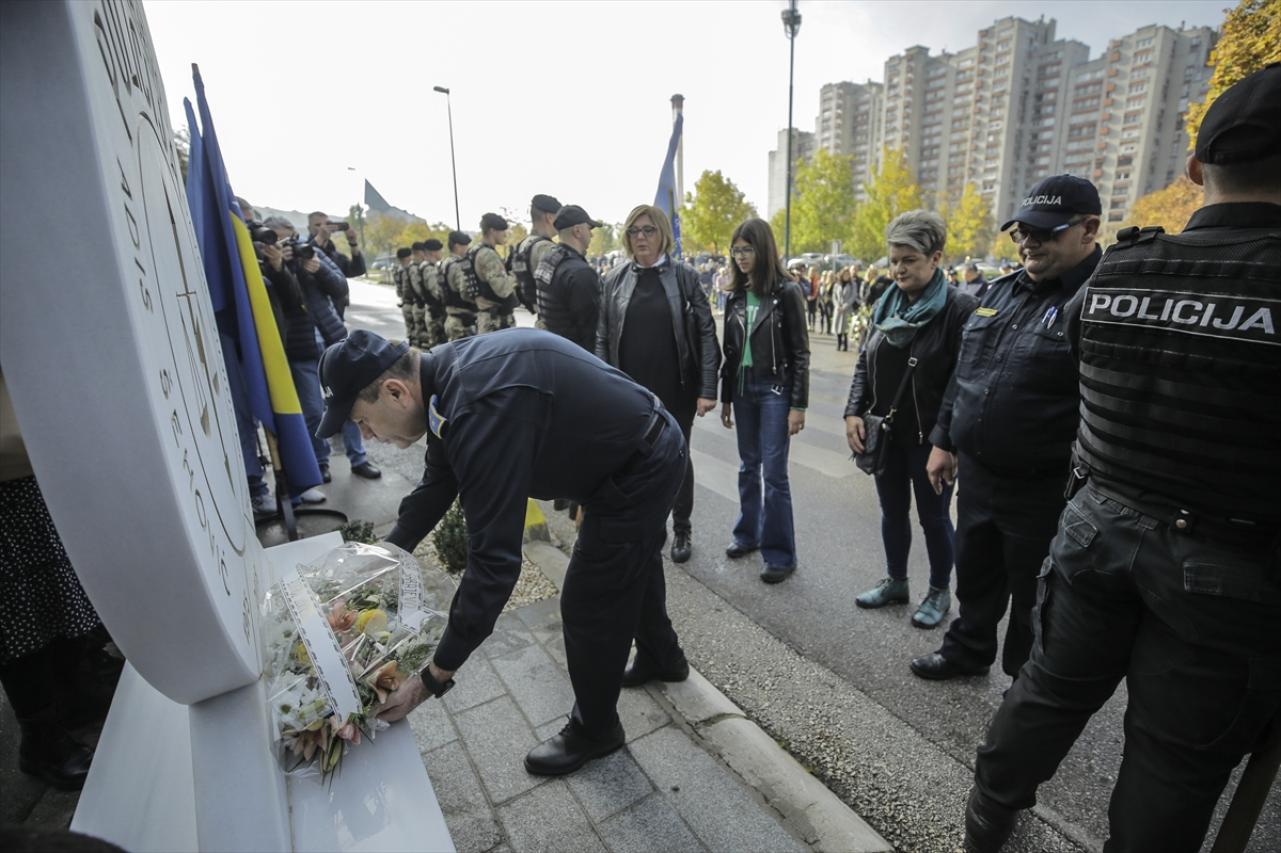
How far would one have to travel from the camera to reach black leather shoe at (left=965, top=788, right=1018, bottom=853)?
6.08 ft

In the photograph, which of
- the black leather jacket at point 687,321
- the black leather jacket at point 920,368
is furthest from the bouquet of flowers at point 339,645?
the black leather jacket at point 920,368

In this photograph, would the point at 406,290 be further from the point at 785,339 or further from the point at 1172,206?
the point at 1172,206

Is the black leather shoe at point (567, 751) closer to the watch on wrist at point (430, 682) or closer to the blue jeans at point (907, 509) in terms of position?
the watch on wrist at point (430, 682)

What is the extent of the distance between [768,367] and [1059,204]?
1.65 meters

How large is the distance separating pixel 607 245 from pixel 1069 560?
8937cm

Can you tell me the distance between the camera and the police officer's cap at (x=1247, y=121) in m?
1.38

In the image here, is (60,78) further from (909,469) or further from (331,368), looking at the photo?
(909,469)

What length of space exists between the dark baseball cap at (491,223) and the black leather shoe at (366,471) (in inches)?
104

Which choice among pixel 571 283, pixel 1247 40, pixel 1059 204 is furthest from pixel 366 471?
pixel 1247 40

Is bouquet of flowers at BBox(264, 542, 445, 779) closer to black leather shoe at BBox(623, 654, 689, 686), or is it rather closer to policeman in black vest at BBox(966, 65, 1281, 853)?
black leather shoe at BBox(623, 654, 689, 686)

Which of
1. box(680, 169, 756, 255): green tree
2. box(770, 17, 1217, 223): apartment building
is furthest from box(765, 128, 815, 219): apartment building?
box(680, 169, 756, 255): green tree

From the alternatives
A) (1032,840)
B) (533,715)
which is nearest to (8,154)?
(533,715)

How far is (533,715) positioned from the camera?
8.37ft

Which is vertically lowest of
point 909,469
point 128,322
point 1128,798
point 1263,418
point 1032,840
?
point 1032,840
